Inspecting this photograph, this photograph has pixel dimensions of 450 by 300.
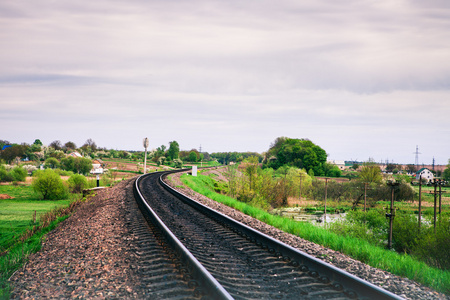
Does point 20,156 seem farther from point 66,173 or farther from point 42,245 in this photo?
point 42,245

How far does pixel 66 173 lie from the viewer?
51312mm

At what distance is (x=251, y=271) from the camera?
17.2 ft

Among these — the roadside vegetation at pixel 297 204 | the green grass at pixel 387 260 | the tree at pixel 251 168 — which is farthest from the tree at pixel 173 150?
the green grass at pixel 387 260

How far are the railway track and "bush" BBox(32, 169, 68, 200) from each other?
110 ft

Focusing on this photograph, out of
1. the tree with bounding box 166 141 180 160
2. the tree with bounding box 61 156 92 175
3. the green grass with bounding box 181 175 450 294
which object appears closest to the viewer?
the green grass with bounding box 181 175 450 294

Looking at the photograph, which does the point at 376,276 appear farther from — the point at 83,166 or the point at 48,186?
the point at 83,166

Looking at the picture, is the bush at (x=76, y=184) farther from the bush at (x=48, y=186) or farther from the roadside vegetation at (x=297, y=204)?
the bush at (x=48, y=186)

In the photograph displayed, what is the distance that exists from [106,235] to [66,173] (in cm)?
4959

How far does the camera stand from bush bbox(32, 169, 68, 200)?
35.8 meters

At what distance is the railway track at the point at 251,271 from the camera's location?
4.18 metres

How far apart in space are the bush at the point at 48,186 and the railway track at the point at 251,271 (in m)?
33.6

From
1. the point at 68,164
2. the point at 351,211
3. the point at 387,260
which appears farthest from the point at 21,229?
the point at 68,164

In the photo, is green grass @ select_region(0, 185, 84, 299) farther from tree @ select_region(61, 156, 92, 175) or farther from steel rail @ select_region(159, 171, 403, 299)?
tree @ select_region(61, 156, 92, 175)

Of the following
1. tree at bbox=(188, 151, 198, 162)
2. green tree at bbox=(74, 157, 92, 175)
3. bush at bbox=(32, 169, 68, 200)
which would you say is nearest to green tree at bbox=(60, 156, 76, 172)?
green tree at bbox=(74, 157, 92, 175)
